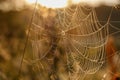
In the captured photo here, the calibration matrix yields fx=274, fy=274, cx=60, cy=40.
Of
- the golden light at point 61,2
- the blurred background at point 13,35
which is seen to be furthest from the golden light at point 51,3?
the blurred background at point 13,35

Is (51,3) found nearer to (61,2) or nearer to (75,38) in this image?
(61,2)

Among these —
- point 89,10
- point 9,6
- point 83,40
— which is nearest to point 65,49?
point 83,40

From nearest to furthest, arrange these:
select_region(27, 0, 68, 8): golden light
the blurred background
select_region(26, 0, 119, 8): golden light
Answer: the blurred background → select_region(26, 0, 119, 8): golden light → select_region(27, 0, 68, 8): golden light

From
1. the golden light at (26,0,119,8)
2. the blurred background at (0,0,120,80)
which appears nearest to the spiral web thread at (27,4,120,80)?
the golden light at (26,0,119,8)

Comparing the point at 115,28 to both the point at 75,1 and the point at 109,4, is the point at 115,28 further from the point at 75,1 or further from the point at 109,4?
the point at 75,1

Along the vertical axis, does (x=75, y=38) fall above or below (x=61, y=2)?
below

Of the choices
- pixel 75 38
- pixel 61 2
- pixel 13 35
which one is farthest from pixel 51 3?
pixel 13 35

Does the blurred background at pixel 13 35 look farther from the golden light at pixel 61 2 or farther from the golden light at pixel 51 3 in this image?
the golden light at pixel 51 3

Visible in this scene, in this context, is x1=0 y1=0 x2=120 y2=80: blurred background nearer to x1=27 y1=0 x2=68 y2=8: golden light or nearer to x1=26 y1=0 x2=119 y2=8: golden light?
x1=26 y1=0 x2=119 y2=8: golden light
